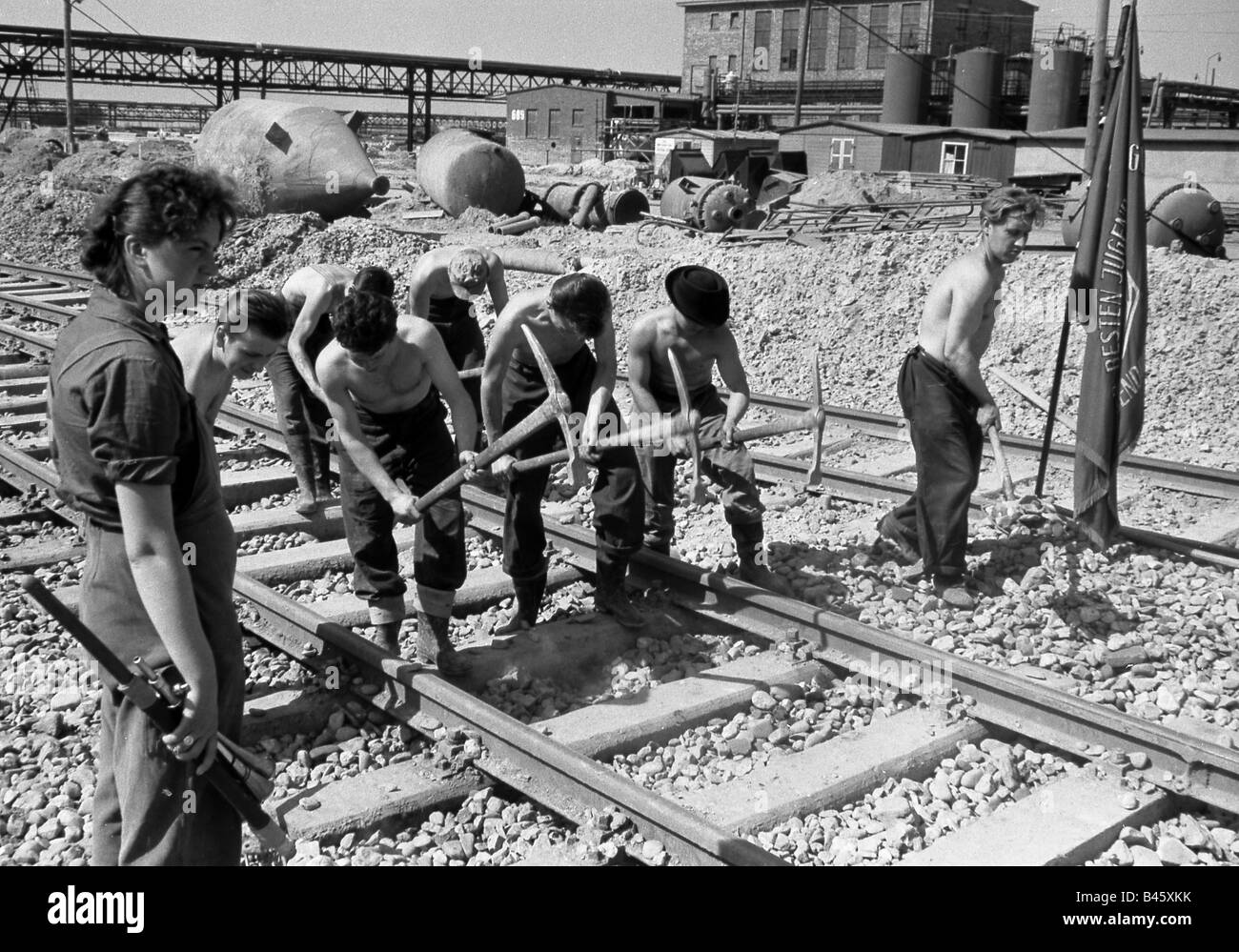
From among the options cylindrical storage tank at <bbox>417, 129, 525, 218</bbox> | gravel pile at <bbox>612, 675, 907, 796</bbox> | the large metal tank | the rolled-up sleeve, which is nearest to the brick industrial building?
cylindrical storage tank at <bbox>417, 129, 525, 218</bbox>

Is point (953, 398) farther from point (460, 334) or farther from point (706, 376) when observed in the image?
point (460, 334)

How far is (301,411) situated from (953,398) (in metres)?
3.87

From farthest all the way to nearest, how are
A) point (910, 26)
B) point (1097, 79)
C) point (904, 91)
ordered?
1. point (910, 26)
2. point (904, 91)
3. point (1097, 79)

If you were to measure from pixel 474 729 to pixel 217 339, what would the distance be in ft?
5.75

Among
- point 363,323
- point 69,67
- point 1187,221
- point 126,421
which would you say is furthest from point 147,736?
point 69,67

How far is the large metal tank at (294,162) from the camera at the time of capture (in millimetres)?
19422

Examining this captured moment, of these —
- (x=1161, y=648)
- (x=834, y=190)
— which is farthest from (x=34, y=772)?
(x=834, y=190)

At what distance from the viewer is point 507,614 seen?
234 inches

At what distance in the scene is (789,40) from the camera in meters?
51.8

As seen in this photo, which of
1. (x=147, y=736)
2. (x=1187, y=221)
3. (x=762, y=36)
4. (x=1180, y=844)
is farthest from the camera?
(x=762, y=36)

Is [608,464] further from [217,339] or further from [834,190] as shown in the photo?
[834,190]

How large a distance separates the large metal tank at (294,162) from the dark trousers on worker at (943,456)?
15.5 metres

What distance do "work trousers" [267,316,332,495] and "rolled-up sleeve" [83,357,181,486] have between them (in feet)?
15.4

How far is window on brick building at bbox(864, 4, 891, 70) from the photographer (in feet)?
159
